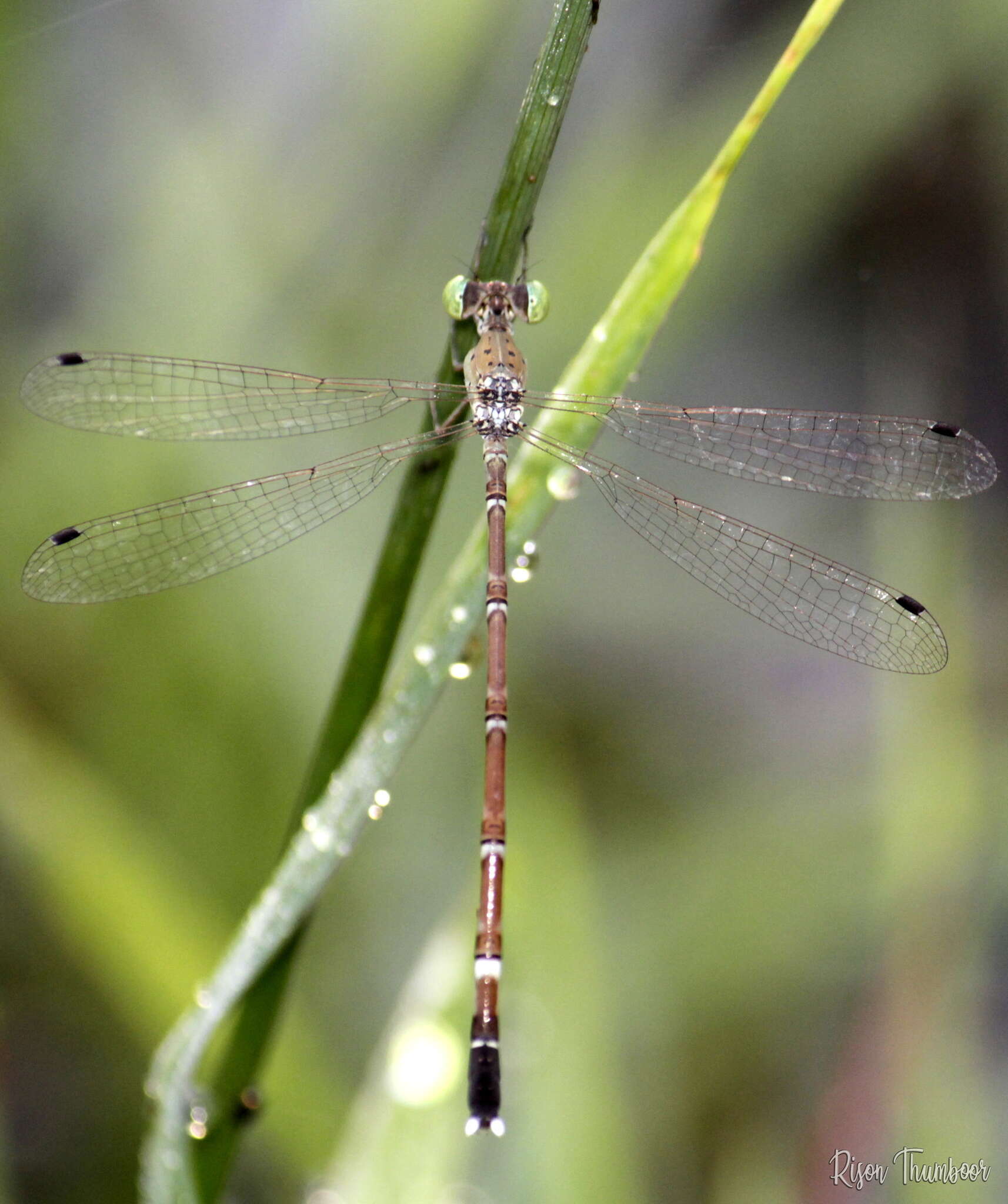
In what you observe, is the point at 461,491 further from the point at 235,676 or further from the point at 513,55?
the point at 513,55

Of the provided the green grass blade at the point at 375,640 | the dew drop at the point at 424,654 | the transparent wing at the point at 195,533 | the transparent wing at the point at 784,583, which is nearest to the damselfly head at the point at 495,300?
the green grass blade at the point at 375,640

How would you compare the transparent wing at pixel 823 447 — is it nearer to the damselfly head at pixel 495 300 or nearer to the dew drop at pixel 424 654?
the damselfly head at pixel 495 300

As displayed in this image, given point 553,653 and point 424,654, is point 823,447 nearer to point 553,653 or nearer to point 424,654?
point 553,653

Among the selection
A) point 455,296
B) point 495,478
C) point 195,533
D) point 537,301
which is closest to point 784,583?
point 495,478

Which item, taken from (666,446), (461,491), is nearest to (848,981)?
(666,446)

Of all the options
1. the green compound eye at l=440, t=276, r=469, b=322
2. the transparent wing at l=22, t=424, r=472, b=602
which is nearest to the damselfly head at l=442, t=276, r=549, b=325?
the green compound eye at l=440, t=276, r=469, b=322

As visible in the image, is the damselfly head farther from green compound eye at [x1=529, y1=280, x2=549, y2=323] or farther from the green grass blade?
the green grass blade
